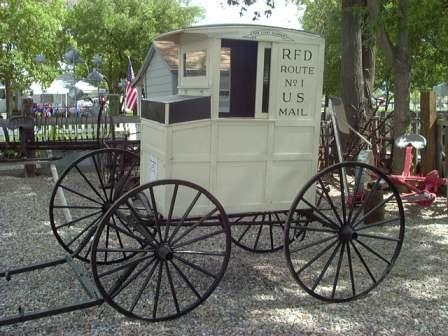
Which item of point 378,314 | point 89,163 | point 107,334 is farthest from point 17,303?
point 89,163

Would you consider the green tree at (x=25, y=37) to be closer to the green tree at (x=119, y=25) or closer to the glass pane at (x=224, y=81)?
the green tree at (x=119, y=25)

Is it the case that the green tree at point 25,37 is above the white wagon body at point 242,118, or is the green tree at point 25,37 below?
above

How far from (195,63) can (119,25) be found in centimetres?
2881

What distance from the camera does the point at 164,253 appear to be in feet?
12.4

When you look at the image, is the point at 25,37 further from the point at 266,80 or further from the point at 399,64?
the point at 266,80

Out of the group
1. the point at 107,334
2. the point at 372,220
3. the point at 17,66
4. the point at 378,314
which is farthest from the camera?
the point at 17,66

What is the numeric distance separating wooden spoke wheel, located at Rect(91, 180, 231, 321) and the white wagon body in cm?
13

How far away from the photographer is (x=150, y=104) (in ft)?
14.3

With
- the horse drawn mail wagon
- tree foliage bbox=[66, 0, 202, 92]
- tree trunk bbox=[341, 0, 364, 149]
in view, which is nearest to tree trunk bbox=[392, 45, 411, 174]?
tree trunk bbox=[341, 0, 364, 149]

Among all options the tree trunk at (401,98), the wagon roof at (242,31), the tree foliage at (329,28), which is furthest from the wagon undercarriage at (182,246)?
the tree foliage at (329,28)

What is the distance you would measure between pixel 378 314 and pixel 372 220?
2841 mm

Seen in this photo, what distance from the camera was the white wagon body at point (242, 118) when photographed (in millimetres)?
4098

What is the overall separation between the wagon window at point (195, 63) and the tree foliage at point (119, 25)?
27.5 metres

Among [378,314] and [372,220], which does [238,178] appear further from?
[372,220]
